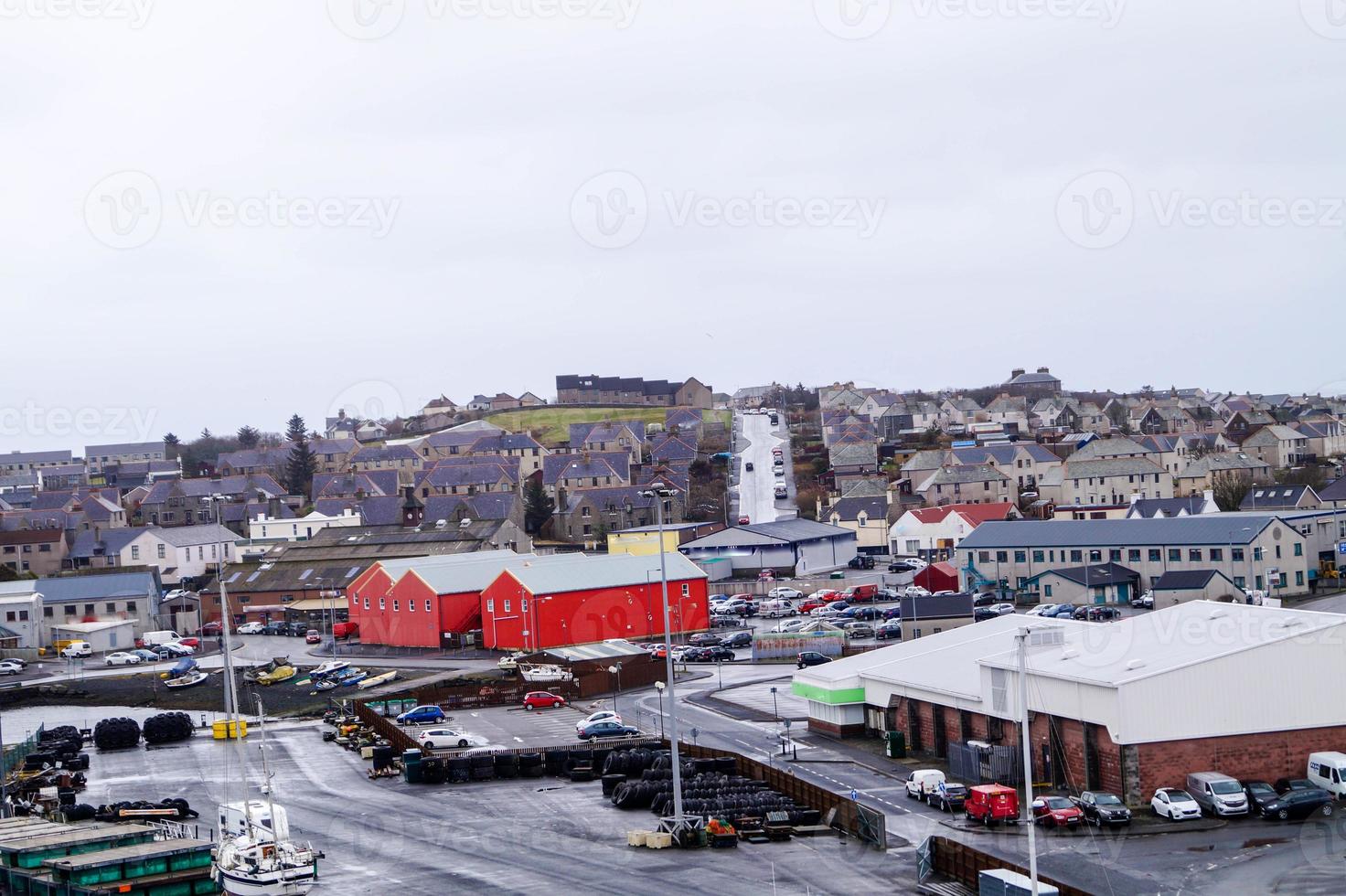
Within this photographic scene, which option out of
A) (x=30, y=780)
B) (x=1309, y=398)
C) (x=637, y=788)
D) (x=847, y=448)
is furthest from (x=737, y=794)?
(x=1309, y=398)

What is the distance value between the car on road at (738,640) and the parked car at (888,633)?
452 cm

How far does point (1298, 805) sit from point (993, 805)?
4801 millimetres

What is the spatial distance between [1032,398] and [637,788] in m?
119

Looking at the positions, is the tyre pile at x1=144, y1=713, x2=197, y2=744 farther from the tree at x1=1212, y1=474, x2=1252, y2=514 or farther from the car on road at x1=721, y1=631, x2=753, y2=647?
the tree at x1=1212, y1=474, x2=1252, y2=514

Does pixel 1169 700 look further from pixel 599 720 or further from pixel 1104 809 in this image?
pixel 599 720

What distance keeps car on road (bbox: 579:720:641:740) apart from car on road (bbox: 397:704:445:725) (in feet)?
19.4

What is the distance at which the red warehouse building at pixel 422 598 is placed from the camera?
53.7 metres

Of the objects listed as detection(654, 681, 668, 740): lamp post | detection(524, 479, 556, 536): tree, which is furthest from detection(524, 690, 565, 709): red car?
detection(524, 479, 556, 536): tree

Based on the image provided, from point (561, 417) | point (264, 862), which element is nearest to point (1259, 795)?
point (264, 862)

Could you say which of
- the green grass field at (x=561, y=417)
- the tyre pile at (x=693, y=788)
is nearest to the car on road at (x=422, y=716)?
the tyre pile at (x=693, y=788)

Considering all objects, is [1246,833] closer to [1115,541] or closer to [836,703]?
[836,703]

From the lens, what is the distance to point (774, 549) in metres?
69.9

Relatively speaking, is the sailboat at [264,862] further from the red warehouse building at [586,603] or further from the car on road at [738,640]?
the car on road at [738,640]

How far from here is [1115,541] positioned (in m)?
56.2
